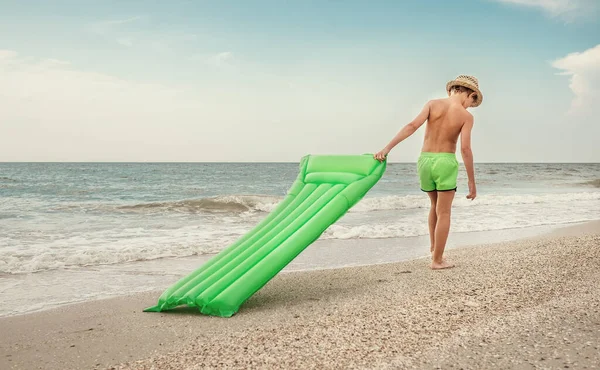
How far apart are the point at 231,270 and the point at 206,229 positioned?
5873 millimetres

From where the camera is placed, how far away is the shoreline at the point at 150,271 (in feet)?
14.7

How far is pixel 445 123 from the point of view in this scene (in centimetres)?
457

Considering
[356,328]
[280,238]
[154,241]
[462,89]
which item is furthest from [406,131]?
[154,241]

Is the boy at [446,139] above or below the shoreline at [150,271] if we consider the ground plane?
above

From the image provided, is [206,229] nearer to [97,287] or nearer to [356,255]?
[356,255]

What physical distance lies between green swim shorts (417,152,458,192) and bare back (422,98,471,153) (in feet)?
0.21

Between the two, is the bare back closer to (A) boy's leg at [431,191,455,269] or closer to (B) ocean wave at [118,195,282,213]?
(A) boy's leg at [431,191,455,269]

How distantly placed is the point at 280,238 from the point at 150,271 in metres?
2.44

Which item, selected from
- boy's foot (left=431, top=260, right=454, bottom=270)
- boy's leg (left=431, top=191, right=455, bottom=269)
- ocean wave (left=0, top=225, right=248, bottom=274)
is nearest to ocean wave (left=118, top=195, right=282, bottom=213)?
ocean wave (left=0, top=225, right=248, bottom=274)

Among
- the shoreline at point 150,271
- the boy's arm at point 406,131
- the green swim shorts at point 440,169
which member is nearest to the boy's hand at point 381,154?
the boy's arm at point 406,131

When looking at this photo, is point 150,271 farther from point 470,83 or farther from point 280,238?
point 470,83

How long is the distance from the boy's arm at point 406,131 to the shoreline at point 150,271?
69.4 inches

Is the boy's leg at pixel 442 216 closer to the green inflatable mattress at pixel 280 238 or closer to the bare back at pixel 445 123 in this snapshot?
the bare back at pixel 445 123

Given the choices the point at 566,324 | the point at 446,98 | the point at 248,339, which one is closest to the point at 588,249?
the point at 446,98
